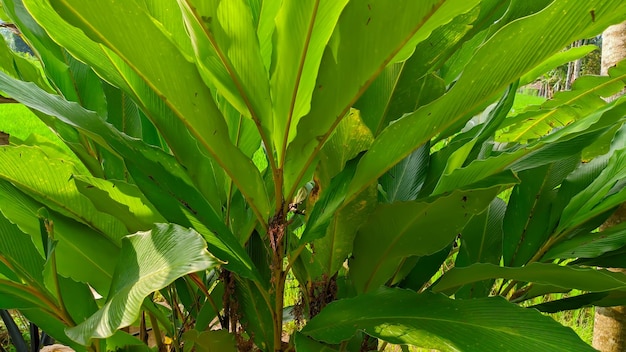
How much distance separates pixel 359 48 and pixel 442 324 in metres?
0.30

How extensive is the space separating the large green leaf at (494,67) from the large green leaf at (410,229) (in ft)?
0.23

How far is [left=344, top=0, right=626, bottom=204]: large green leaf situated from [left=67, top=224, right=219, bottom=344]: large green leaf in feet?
0.72

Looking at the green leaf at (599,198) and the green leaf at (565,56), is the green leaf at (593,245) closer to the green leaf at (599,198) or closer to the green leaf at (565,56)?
the green leaf at (599,198)

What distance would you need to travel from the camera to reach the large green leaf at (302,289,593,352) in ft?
1.72

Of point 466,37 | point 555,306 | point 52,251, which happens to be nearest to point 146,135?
point 52,251

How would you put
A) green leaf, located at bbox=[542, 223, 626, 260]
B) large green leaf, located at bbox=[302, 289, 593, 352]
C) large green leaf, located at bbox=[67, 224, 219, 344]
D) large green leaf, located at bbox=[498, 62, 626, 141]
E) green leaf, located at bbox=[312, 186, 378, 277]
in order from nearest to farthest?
large green leaf, located at bbox=[67, 224, 219, 344], large green leaf, located at bbox=[302, 289, 593, 352], green leaf, located at bbox=[312, 186, 378, 277], green leaf, located at bbox=[542, 223, 626, 260], large green leaf, located at bbox=[498, 62, 626, 141]

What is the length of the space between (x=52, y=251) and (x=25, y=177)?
144mm

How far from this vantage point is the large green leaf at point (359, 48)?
47 cm

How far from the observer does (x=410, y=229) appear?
63cm

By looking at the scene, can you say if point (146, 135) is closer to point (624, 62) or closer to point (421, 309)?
point (421, 309)

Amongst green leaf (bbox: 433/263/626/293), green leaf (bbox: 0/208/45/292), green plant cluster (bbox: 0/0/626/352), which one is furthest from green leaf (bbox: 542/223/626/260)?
green leaf (bbox: 0/208/45/292)

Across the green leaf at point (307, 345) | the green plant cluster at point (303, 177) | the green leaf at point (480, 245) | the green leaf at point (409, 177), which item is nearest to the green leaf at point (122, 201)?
the green plant cluster at point (303, 177)

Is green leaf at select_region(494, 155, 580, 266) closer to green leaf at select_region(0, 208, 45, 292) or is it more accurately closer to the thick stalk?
the thick stalk

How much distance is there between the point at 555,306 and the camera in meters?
0.80
